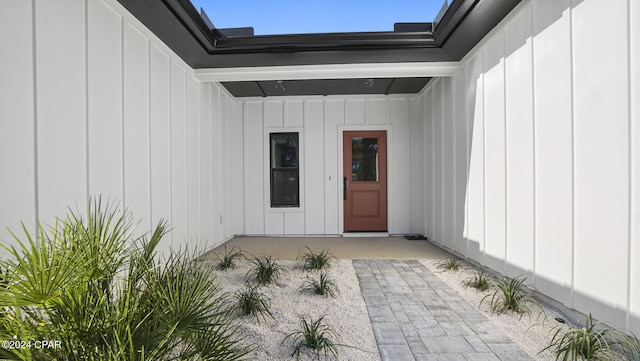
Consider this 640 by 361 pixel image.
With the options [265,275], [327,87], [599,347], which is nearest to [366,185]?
[327,87]

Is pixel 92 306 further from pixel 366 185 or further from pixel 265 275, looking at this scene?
pixel 366 185

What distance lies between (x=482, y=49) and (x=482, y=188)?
172cm

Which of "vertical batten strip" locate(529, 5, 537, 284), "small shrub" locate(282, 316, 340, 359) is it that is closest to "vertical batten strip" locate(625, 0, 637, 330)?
"vertical batten strip" locate(529, 5, 537, 284)

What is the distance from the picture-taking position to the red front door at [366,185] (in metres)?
5.77

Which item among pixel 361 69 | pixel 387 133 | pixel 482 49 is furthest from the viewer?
pixel 387 133

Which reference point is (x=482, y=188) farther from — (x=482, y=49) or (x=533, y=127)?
(x=482, y=49)

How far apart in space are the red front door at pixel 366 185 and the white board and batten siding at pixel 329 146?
0.14 m

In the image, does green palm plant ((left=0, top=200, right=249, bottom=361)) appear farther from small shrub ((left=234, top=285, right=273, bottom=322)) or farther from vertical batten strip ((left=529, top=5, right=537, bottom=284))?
vertical batten strip ((left=529, top=5, right=537, bottom=284))

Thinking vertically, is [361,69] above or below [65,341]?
above

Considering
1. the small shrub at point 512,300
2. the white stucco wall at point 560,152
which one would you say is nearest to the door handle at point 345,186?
the white stucco wall at point 560,152

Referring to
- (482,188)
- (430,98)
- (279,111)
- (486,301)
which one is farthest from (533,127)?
(279,111)

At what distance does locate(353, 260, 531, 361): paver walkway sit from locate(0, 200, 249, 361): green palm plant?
128 centimetres

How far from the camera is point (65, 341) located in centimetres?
92

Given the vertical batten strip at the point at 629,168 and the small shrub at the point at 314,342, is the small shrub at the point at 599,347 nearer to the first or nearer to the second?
the vertical batten strip at the point at 629,168
